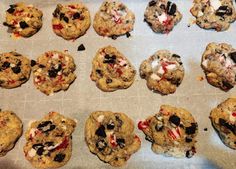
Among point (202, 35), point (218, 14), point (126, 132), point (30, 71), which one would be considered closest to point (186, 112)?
point (126, 132)

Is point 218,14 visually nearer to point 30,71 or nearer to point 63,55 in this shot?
point 63,55

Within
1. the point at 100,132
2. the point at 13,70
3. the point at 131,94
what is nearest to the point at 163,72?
the point at 131,94

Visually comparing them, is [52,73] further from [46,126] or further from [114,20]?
[114,20]

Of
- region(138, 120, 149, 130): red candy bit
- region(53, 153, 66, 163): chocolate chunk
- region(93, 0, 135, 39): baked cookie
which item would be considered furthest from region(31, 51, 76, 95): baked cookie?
region(138, 120, 149, 130): red candy bit

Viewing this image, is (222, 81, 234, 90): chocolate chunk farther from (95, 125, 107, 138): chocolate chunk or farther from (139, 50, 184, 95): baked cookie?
(95, 125, 107, 138): chocolate chunk

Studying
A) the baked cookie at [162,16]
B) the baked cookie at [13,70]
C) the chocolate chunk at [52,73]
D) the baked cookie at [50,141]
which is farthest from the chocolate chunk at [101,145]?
the baked cookie at [162,16]

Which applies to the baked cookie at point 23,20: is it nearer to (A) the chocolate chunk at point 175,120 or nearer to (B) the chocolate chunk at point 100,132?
(B) the chocolate chunk at point 100,132
